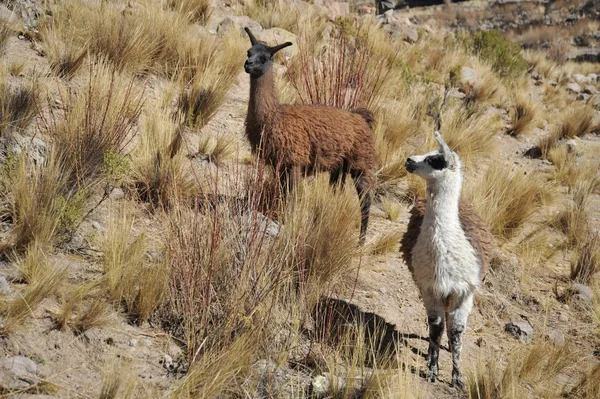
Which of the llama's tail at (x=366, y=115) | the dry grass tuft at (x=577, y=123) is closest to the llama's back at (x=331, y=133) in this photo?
the llama's tail at (x=366, y=115)

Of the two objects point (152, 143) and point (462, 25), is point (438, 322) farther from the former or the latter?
point (462, 25)

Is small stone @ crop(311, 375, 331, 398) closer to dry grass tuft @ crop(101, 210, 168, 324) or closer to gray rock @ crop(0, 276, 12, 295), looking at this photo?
dry grass tuft @ crop(101, 210, 168, 324)

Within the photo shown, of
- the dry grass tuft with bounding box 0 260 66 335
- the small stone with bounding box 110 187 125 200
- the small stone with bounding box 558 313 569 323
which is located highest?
the dry grass tuft with bounding box 0 260 66 335

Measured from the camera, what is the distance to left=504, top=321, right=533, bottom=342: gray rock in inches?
200

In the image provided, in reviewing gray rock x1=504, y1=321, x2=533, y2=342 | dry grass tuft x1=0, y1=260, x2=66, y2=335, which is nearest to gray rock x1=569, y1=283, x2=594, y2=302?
gray rock x1=504, y1=321, x2=533, y2=342

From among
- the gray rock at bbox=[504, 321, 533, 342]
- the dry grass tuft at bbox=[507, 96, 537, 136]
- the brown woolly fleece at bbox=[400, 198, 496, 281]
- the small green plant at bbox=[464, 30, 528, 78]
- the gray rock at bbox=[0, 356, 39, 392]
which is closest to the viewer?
the gray rock at bbox=[0, 356, 39, 392]

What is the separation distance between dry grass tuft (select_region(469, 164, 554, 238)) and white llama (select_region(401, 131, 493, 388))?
258 cm

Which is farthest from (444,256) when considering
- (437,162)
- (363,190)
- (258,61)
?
(258,61)

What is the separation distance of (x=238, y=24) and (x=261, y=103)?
5.20 m

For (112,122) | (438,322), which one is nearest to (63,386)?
(438,322)

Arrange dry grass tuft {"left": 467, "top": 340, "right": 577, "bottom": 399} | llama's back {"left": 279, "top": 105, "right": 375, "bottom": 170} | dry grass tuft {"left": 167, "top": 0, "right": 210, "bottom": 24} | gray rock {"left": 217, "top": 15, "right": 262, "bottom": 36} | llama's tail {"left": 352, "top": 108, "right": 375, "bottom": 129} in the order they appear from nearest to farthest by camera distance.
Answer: dry grass tuft {"left": 467, "top": 340, "right": 577, "bottom": 399} → llama's back {"left": 279, "top": 105, "right": 375, "bottom": 170} → llama's tail {"left": 352, "top": 108, "right": 375, "bottom": 129} → dry grass tuft {"left": 167, "top": 0, "right": 210, "bottom": 24} → gray rock {"left": 217, "top": 15, "right": 262, "bottom": 36}

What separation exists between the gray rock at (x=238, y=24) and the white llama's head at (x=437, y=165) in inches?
253

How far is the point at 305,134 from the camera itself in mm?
5602

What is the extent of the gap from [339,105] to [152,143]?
237 centimetres
